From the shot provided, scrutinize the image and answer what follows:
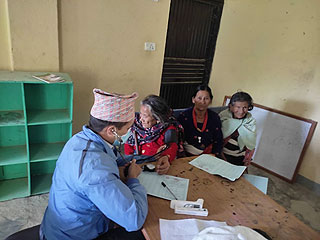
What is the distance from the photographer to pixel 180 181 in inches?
51.1

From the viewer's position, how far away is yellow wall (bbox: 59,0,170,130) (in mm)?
2270

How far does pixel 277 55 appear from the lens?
2.84 metres

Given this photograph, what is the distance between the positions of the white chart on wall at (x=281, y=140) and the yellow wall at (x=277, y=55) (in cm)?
8

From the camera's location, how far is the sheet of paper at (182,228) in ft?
3.04

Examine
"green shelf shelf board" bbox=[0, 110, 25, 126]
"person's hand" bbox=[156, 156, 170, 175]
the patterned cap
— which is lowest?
"green shelf shelf board" bbox=[0, 110, 25, 126]

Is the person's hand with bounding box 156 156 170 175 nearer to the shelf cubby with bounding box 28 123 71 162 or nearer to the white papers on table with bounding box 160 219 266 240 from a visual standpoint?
the white papers on table with bounding box 160 219 266 240

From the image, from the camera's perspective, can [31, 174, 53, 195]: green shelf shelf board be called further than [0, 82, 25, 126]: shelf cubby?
Yes

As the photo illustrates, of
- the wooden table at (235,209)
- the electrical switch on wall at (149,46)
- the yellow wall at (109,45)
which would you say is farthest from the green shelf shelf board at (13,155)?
the electrical switch on wall at (149,46)

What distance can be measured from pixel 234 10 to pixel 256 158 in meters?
2.13

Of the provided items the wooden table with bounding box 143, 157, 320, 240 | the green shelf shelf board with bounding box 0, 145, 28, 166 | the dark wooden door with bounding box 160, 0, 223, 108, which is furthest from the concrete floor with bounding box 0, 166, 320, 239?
the dark wooden door with bounding box 160, 0, 223, 108

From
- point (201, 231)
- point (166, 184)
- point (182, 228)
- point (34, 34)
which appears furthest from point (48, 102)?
point (201, 231)

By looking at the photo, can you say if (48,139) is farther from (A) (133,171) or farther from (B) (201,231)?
(B) (201,231)

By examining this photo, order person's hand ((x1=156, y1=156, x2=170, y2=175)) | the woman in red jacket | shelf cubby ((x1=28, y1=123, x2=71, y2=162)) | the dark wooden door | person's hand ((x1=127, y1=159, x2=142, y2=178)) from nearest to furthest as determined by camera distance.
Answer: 1. person's hand ((x1=127, y1=159, x2=142, y2=178))
2. person's hand ((x1=156, y1=156, x2=170, y2=175))
3. the woman in red jacket
4. shelf cubby ((x1=28, y1=123, x2=71, y2=162))
5. the dark wooden door

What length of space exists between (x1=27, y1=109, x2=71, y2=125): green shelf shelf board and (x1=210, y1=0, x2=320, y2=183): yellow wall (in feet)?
7.94
